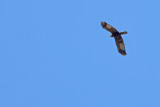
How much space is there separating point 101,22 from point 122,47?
21.9ft

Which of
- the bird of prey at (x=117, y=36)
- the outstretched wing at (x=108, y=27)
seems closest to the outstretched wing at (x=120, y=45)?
the bird of prey at (x=117, y=36)

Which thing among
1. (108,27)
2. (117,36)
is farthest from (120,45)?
(108,27)

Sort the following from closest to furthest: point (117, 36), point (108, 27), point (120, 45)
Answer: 1. point (108, 27)
2. point (117, 36)
3. point (120, 45)

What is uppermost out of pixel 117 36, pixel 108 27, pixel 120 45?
pixel 108 27

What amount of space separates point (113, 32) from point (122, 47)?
3.50 m

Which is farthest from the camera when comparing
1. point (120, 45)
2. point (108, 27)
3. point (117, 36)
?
point (120, 45)

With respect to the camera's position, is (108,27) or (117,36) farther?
(117,36)

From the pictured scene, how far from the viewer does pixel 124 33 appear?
273 ft

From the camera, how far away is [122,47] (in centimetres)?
8556

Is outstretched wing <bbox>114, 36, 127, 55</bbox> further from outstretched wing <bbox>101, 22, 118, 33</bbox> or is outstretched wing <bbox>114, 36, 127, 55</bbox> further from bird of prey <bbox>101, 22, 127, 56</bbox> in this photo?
outstretched wing <bbox>101, 22, 118, 33</bbox>

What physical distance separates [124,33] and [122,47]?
10.5 feet

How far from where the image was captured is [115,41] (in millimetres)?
85188

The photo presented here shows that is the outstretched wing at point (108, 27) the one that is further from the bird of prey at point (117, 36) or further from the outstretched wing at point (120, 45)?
the outstretched wing at point (120, 45)

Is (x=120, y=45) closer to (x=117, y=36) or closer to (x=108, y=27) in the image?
(x=117, y=36)
